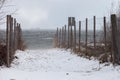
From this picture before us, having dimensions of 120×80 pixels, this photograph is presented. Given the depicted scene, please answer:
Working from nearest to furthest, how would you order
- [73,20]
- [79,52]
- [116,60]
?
[116,60], [79,52], [73,20]

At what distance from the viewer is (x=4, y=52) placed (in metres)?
13.4

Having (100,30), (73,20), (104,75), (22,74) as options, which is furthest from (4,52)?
(73,20)

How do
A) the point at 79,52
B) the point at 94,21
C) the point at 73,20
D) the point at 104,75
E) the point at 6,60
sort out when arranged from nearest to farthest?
the point at 104,75 → the point at 6,60 → the point at 94,21 → the point at 79,52 → the point at 73,20

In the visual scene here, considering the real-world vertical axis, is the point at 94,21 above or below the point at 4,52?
above

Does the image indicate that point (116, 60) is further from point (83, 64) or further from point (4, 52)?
point (4, 52)

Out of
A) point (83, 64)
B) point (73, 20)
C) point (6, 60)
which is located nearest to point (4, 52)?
point (6, 60)

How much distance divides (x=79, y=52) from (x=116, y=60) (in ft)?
27.0

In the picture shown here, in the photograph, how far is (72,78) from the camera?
10.3 meters

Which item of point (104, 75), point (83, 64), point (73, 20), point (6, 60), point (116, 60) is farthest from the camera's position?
point (73, 20)

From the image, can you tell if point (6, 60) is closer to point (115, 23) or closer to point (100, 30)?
point (115, 23)

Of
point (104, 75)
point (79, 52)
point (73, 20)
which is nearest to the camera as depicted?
point (104, 75)

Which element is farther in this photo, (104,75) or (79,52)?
(79,52)

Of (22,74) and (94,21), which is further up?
(94,21)

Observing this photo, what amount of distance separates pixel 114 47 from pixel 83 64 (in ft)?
10.5
